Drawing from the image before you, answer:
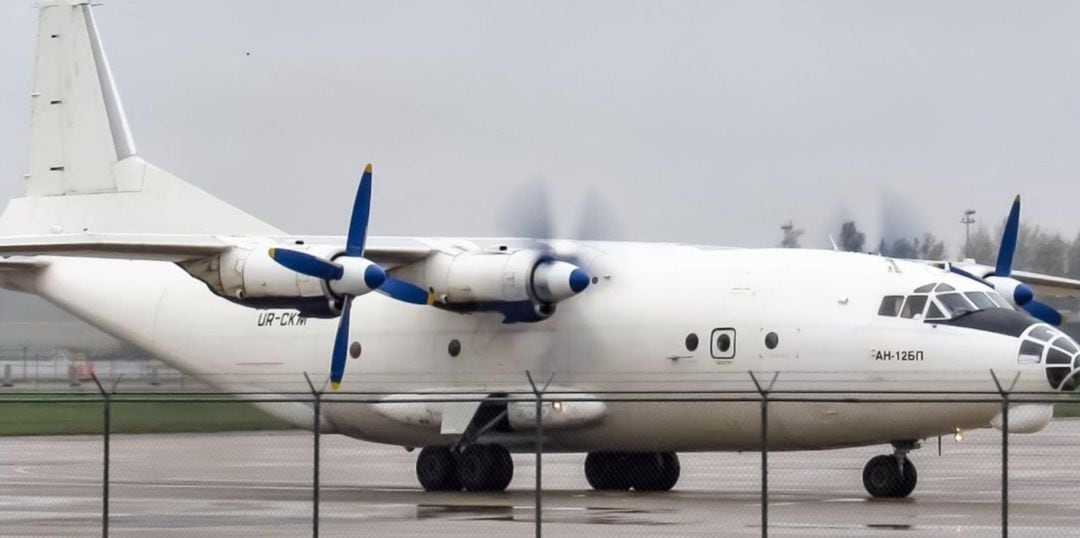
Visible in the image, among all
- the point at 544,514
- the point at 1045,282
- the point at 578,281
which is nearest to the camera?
the point at 544,514

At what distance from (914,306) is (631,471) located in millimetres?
5382

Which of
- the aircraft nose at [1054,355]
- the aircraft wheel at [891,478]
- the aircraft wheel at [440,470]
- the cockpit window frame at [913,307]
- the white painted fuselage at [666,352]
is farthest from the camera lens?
the aircraft wheel at [440,470]

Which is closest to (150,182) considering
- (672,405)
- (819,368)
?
(672,405)

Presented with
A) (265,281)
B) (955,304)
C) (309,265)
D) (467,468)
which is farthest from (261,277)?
(955,304)

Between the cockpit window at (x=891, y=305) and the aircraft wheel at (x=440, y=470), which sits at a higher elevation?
the cockpit window at (x=891, y=305)

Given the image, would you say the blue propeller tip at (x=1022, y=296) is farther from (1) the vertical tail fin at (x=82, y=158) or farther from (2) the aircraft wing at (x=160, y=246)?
(1) the vertical tail fin at (x=82, y=158)

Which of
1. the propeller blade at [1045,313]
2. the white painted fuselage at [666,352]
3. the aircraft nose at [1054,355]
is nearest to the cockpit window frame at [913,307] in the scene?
the white painted fuselage at [666,352]

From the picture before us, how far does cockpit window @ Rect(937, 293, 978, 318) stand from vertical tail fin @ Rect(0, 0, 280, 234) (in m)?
12.9

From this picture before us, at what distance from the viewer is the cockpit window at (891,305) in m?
23.8

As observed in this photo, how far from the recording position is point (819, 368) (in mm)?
23797

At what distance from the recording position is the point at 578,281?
25.4 meters

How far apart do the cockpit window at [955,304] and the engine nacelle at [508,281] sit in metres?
4.99

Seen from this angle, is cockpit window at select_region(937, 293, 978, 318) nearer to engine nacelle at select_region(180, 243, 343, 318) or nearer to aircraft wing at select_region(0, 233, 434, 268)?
aircraft wing at select_region(0, 233, 434, 268)

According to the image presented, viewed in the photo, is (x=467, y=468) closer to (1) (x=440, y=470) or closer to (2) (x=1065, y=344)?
(1) (x=440, y=470)
